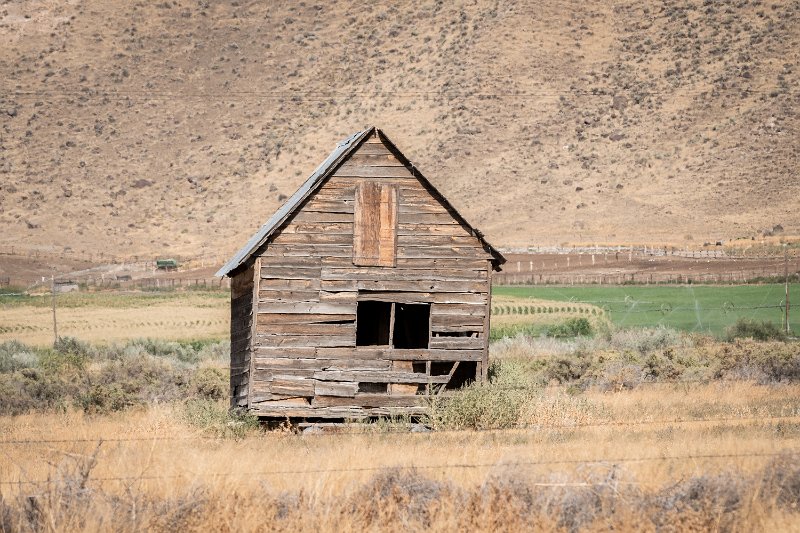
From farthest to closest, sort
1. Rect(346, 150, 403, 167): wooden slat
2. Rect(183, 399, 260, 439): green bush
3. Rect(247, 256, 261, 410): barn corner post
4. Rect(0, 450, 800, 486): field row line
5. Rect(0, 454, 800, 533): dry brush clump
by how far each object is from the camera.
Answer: Rect(346, 150, 403, 167): wooden slat < Rect(247, 256, 261, 410): barn corner post < Rect(183, 399, 260, 439): green bush < Rect(0, 450, 800, 486): field row line < Rect(0, 454, 800, 533): dry brush clump

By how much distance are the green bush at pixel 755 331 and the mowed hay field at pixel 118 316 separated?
18257mm

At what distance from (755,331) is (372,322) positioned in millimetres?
17574

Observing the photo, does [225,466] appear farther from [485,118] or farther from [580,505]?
[485,118]

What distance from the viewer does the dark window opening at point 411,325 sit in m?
23.0

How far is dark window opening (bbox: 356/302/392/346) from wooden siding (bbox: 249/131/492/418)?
3582mm

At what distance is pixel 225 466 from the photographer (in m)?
12.6

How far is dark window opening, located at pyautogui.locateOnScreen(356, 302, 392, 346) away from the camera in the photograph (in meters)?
22.8

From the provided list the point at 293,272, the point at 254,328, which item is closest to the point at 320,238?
the point at 293,272

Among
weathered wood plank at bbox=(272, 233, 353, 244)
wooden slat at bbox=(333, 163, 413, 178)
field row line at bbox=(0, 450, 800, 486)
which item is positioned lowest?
field row line at bbox=(0, 450, 800, 486)

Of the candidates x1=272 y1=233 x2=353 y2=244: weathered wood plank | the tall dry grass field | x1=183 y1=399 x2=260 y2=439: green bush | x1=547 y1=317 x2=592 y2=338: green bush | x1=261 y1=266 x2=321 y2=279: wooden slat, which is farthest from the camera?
x1=547 y1=317 x2=592 y2=338: green bush

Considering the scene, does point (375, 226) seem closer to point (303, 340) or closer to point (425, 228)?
point (425, 228)

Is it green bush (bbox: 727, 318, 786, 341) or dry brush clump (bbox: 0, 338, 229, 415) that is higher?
green bush (bbox: 727, 318, 786, 341)

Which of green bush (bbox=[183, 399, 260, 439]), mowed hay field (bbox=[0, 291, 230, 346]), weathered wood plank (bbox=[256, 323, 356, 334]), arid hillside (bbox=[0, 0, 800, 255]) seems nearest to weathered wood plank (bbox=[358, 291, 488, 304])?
weathered wood plank (bbox=[256, 323, 356, 334])

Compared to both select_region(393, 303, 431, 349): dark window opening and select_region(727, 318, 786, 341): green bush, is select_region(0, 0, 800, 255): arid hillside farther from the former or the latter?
select_region(393, 303, 431, 349): dark window opening
